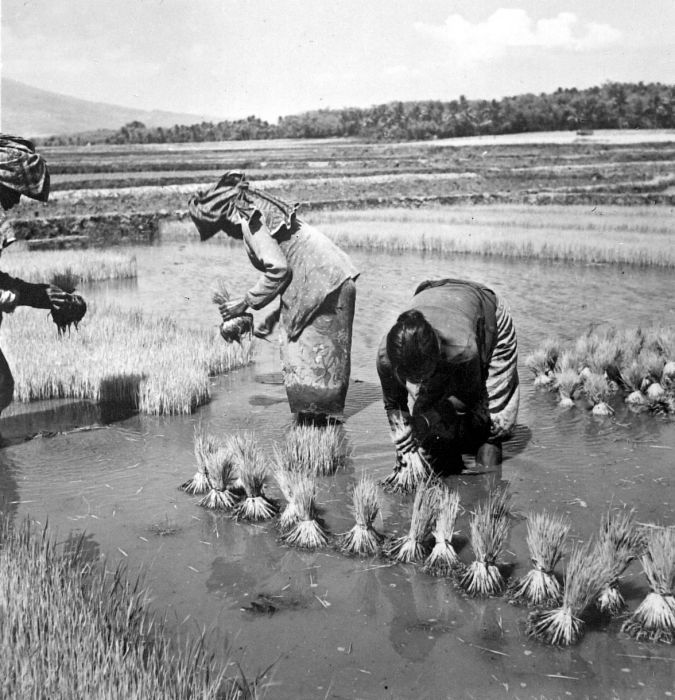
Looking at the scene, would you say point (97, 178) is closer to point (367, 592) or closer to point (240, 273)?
point (240, 273)

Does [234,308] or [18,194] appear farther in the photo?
[234,308]

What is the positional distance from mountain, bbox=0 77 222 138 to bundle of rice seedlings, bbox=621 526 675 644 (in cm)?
6838

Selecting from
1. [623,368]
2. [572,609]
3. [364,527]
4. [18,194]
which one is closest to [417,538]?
[364,527]

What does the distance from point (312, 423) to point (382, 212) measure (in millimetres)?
16784

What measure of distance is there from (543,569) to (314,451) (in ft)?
6.67

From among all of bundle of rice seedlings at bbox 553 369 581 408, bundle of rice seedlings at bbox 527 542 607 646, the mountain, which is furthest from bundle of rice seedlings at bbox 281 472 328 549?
the mountain

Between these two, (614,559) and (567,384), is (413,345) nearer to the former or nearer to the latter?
(614,559)

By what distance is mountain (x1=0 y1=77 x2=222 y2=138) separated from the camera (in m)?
→ 74.5

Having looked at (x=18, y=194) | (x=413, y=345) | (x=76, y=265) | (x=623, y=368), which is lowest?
(x=623, y=368)

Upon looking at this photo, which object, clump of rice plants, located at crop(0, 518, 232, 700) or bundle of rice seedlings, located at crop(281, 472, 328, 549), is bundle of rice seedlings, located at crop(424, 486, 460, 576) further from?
clump of rice plants, located at crop(0, 518, 232, 700)

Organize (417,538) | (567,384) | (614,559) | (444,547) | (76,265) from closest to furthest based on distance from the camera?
(614,559), (444,547), (417,538), (567,384), (76,265)

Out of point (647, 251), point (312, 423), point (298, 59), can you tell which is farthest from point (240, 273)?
point (312, 423)

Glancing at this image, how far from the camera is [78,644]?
2820mm

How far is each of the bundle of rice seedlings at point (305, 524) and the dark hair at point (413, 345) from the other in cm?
91
